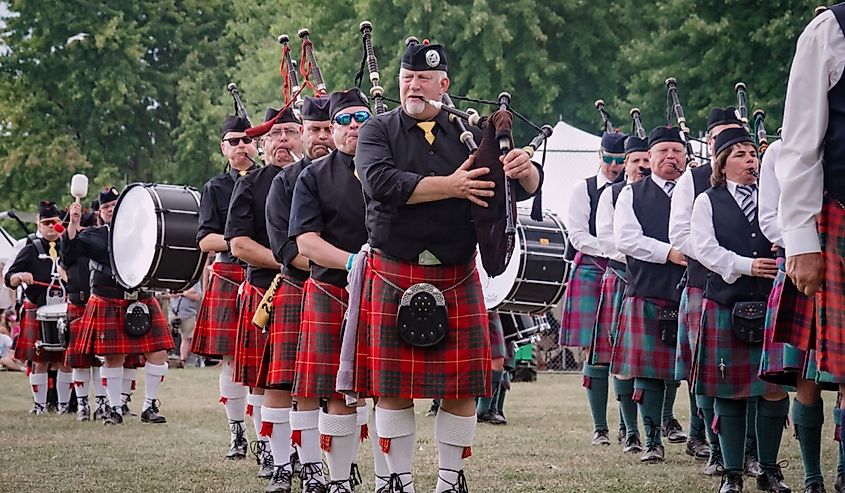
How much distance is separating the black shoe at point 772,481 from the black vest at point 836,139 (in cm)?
227

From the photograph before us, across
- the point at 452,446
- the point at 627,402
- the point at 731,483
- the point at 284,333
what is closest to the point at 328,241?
the point at 284,333

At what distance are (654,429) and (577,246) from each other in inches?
57.5

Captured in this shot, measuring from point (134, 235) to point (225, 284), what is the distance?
1.43 meters

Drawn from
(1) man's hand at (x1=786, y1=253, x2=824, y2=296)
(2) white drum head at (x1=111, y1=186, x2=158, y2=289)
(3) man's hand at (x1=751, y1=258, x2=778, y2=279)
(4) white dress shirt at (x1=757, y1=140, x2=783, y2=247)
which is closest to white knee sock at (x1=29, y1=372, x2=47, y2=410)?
(2) white drum head at (x1=111, y1=186, x2=158, y2=289)

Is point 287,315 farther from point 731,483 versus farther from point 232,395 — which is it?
point 731,483

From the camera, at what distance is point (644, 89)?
19500mm

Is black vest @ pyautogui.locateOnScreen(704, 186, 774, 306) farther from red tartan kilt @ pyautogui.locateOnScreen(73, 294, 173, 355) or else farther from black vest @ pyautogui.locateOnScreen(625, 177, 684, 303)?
red tartan kilt @ pyautogui.locateOnScreen(73, 294, 173, 355)

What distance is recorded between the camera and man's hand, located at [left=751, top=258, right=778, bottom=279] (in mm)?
5520

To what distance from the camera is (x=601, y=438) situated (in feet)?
24.8

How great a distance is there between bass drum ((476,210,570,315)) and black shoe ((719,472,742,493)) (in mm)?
2515

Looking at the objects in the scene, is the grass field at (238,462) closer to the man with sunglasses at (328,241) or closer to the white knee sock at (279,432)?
the white knee sock at (279,432)

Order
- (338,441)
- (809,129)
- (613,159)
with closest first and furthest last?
(809,129), (338,441), (613,159)

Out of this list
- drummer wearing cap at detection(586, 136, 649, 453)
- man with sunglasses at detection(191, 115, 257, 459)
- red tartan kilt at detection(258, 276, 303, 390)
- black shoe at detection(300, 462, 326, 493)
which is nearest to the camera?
black shoe at detection(300, 462, 326, 493)

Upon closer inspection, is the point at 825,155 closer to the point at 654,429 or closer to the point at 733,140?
the point at 733,140
